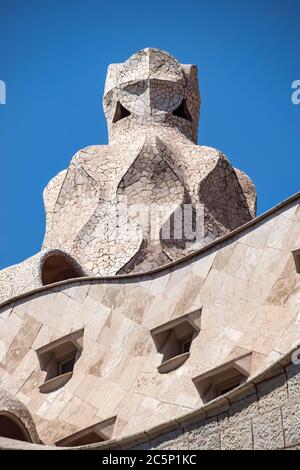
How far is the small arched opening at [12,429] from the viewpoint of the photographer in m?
11.1

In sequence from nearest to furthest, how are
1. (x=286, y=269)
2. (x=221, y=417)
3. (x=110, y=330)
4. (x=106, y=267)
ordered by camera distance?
(x=221, y=417) → (x=286, y=269) → (x=110, y=330) → (x=106, y=267)

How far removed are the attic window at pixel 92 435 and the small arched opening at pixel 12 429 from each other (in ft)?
1.38

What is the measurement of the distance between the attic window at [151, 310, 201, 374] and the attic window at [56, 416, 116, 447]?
646 millimetres

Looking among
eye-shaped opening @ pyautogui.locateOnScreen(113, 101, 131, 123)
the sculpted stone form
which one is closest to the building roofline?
the sculpted stone form

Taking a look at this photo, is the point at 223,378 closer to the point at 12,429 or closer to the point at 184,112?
the point at 12,429

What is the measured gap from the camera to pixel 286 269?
36.0ft

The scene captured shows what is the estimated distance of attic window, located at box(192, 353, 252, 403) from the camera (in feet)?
34.8

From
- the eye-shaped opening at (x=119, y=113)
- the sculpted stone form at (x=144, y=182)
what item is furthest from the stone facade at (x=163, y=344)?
the eye-shaped opening at (x=119, y=113)

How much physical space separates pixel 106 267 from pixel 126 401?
468 cm

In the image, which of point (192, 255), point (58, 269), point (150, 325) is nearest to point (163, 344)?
point (150, 325)

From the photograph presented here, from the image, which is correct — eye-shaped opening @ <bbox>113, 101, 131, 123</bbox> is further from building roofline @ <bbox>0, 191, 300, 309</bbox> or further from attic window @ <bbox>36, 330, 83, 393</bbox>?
attic window @ <bbox>36, 330, 83, 393</bbox>
